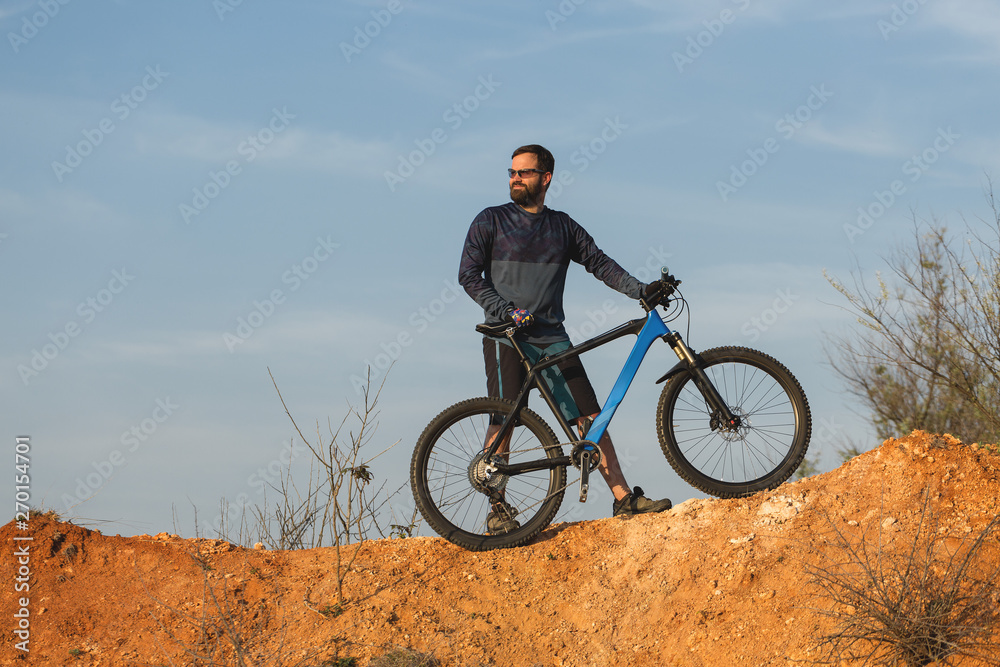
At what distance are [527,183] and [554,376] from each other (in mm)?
1338

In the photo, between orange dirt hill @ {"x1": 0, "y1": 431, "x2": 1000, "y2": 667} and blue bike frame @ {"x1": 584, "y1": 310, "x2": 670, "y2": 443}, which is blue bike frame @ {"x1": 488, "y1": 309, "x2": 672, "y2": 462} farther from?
orange dirt hill @ {"x1": 0, "y1": 431, "x2": 1000, "y2": 667}

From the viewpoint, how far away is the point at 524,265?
6.05 m

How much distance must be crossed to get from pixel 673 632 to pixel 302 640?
218 cm

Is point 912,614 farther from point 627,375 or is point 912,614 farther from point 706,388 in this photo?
point 627,375

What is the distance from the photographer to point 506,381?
5973mm

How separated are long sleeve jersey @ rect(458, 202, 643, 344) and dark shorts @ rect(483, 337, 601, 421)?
0.34 ft

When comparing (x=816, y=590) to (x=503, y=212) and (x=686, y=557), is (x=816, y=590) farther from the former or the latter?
(x=503, y=212)

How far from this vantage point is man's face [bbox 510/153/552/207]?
614 centimetres

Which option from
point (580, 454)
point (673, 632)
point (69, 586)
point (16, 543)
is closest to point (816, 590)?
point (673, 632)

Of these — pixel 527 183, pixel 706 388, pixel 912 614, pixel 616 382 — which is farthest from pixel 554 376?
pixel 912 614

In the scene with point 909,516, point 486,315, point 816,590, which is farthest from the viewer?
point 486,315

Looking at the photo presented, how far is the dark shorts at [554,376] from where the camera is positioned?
5.98 m

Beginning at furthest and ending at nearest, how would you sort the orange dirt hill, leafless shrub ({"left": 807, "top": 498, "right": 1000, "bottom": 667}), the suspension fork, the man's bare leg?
the man's bare leg < the suspension fork < the orange dirt hill < leafless shrub ({"left": 807, "top": 498, "right": 1000, "bottom": 667})

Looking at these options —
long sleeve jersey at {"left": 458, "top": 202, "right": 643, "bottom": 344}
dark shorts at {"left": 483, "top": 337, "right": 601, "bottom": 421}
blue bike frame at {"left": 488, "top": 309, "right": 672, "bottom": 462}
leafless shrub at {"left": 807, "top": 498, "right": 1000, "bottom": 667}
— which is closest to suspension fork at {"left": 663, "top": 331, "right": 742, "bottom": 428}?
blue bike frame at {"left": 488, "top": 309, "right": 672, "bottom": 462}
